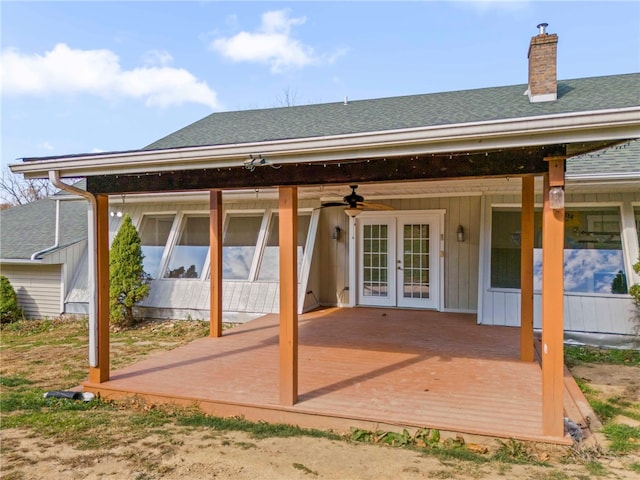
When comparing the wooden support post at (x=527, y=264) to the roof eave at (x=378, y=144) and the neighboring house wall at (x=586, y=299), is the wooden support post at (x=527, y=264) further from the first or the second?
the roof eave at (x=378, y=144)

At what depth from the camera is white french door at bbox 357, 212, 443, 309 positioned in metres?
8.12

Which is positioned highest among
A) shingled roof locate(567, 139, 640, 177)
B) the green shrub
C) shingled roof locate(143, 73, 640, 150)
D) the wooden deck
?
shingled roof locate(143, 73, 640, 150)

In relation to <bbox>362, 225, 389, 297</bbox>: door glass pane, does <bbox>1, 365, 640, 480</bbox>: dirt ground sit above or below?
below

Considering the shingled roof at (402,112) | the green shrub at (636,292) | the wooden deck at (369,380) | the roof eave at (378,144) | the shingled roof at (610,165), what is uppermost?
the shingled roof at (402,112)

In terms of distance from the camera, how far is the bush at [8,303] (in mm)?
8930

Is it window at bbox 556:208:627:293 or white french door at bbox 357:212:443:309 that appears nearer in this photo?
window at bbox 556:208:627:293

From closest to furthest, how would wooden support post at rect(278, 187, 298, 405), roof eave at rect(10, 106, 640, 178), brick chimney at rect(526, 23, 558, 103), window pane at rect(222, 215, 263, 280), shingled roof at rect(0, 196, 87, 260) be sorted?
1. roof eave at rect(10, 106, 640, 178)
2. wooden support post at rect(278, 187, 298, 405)
3. brick chimney at rect(526, 23, 558, 103)
4. window pane at rect(222, 215, 263, 280)
5. shingled roof at rect(0, 196, 87, 260)

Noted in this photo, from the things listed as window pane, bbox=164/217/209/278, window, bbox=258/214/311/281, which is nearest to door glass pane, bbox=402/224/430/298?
window, bbox=258/214/311/281

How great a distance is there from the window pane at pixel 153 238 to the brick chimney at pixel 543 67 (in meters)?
7.51

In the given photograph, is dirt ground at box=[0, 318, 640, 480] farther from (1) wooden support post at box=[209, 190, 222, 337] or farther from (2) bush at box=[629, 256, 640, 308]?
(2) bush at box=[629, 256, 640, 308]

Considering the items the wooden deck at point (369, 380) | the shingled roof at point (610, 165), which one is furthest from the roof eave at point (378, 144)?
the shingled roof at point (610, 165)

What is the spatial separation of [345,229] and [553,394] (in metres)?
5.87

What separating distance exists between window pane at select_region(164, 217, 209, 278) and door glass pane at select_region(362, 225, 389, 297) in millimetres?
3312

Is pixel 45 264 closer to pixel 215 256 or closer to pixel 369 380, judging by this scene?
pixel 215 256
